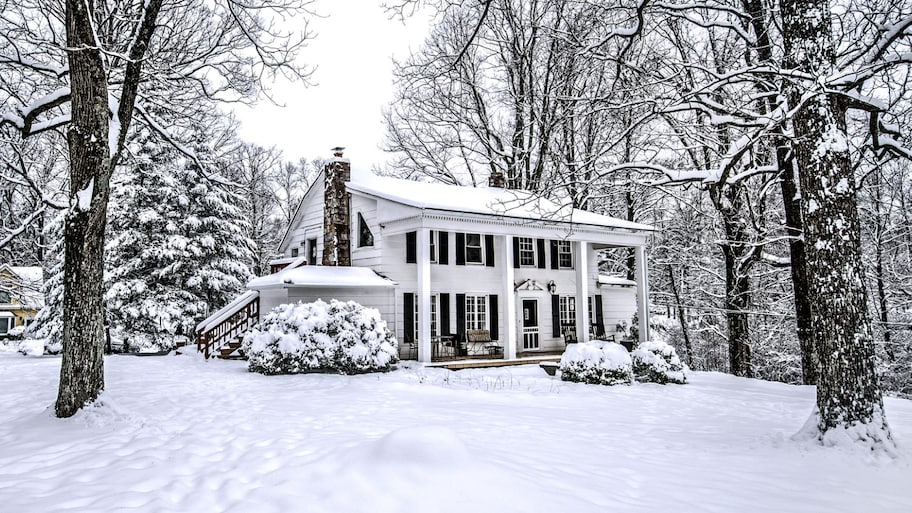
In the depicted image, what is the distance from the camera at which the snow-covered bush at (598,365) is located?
41.0 feet

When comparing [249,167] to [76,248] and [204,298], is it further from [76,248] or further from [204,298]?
[76,248]

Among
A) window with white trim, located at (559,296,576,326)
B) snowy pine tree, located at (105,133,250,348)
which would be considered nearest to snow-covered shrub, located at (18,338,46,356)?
snowy pine tree, located at (105,133,250,348)

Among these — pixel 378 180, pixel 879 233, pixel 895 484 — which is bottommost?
pixel 895 484

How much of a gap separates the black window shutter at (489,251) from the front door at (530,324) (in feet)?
6.10

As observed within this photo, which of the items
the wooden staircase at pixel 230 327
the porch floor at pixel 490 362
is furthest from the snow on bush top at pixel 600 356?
the wooden staircase at pixel 230 327

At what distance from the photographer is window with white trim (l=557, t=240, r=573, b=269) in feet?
70.2

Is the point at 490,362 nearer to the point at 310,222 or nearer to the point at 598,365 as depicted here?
the point at 598,365

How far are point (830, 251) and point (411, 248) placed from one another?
12731 millimetres

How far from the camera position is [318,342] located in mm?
13570

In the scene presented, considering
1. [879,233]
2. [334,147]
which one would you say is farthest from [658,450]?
[334,147]

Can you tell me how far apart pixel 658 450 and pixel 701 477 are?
3.69 feet

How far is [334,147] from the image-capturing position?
1923 cm

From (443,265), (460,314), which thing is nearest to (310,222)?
(443,265)

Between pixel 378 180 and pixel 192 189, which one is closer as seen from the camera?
pixel 378 180
